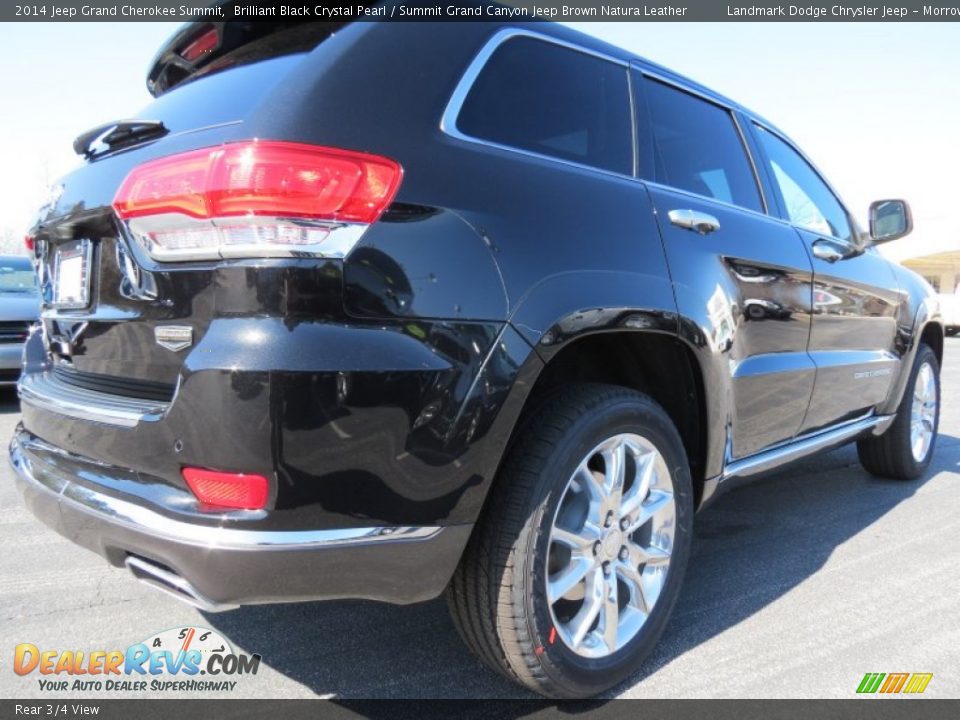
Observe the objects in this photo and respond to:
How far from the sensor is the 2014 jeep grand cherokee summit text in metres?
1.50

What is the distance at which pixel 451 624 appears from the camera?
2508mm

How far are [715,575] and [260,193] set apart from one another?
232cm

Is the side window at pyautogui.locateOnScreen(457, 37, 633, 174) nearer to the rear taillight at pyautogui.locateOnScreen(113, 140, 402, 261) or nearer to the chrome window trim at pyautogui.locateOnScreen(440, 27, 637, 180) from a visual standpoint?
the chrome window trim at pyautogui.locateOnScreen(440, 27, 637, 180)

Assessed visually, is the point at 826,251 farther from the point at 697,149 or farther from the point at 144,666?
the point at 144,666

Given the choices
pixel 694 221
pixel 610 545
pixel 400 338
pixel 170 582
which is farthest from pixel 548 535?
pixel 694 221

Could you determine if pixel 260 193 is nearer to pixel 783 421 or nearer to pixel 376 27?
pixel 376 27

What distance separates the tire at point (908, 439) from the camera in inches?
167

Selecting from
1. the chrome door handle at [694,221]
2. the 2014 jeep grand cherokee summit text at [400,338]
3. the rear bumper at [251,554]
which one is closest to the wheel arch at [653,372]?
the 2014 jeep grand cherokee summit text at [400,338]

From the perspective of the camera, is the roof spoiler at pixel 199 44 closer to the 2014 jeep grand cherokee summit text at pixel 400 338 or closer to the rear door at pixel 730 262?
the 2014 jeep grand cherokee summit text at pixel 400 338

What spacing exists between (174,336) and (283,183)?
426mm

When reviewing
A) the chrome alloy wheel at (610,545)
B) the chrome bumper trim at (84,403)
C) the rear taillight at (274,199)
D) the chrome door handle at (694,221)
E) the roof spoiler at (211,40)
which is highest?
the roof spoiler at (211,40)

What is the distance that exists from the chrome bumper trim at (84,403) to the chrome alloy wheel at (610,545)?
104 cm

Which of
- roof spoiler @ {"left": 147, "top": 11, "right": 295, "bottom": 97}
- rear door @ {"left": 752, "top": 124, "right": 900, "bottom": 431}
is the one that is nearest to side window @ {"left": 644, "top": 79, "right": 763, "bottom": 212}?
rear door @ {"left": 752, "top": 124, "right": 900, "bottom": 431}

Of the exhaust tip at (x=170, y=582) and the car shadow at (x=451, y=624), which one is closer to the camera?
the exhaust tip at (x=170, y=582)
